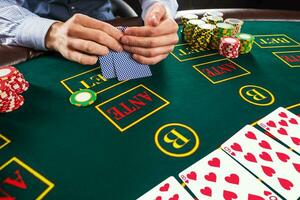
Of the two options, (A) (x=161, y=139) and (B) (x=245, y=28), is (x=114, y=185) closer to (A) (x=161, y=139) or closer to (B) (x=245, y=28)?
(A) (x=161, y=139)

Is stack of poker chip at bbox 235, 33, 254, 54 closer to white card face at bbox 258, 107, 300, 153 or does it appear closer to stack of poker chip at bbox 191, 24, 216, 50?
stack of poker chip at bbox 191, 24, 216, 50

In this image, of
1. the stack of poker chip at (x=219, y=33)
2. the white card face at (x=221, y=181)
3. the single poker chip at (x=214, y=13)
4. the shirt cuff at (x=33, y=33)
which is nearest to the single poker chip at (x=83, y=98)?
the shirt cuff at (x=33, y=33)

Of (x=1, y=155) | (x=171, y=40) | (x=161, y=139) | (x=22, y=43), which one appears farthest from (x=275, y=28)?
(x=1, y=155)

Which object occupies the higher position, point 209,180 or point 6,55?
point 6,55

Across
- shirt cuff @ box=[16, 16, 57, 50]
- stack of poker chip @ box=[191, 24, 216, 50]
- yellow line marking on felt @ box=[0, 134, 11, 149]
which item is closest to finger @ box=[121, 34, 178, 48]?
stack of poker chip @ box=[191, 24, 216, 50]

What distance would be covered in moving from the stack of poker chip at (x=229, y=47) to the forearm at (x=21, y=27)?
3.04ft

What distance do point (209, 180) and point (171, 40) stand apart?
764 millimetres

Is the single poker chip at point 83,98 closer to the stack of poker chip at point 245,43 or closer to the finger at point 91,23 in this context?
the finger at point 91,23

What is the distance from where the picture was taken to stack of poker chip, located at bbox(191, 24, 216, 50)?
1.55 metres

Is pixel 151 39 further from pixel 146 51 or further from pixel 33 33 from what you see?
pixel 33 33

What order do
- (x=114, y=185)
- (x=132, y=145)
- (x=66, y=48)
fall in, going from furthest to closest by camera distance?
1. (x=66, y=48)
2. (x=132, y=145)
3. (x=114, y=185)

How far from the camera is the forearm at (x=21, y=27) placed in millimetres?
1355

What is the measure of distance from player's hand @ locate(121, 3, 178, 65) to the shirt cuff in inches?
16.1

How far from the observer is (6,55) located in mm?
1329
